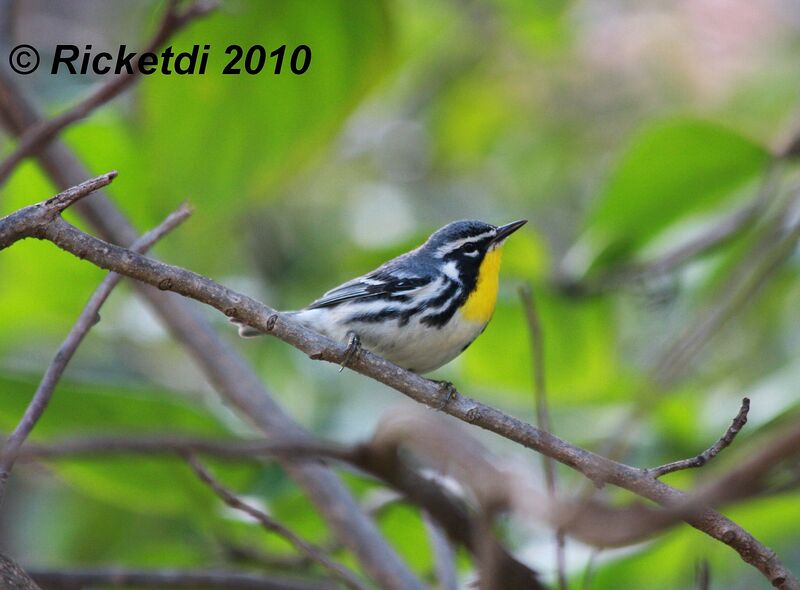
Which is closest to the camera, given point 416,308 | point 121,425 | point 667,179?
point 121,425

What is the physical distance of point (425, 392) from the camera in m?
1.23

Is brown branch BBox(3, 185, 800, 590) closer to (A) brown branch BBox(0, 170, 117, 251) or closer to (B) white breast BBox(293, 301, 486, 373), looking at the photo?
(A) brown branch BBox(0, 170, 117, 251)

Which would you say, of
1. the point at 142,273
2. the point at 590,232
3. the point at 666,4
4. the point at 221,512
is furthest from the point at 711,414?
the point at 666,4

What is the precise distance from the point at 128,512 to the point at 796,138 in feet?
6.47

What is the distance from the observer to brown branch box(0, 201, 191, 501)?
3.25 feet

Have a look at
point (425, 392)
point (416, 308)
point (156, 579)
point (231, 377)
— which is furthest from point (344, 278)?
point (425, 392)

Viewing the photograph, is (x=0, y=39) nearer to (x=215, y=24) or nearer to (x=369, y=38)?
(x=215, y=24)

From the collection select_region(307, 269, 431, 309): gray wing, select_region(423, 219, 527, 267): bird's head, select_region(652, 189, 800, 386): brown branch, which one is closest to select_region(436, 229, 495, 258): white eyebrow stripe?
select_region(423, 219, 527, 267): bird's head

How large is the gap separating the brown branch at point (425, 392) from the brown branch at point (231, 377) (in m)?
0.43

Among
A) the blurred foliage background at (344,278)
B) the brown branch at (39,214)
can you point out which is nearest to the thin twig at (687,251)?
the blurred foliage background at (344,278)

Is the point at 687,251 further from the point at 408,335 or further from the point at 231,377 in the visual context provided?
the point at 231,377

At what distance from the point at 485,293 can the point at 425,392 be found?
92 cm

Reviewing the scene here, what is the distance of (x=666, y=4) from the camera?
374cm

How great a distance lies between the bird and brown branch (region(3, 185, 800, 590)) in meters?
0.82
